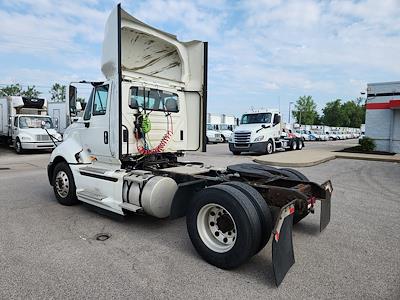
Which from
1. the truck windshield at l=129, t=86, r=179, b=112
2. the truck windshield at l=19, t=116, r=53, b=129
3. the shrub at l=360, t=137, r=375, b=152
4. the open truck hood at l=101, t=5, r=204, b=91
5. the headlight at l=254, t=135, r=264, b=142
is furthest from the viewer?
the shrub at l=360, t=137, r=375, b=152

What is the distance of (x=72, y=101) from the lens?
19.8ft

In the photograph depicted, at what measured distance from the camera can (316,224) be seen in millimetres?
5230

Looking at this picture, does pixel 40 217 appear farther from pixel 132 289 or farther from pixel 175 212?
pixel 132 289

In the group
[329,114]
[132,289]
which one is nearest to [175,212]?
[132,289]

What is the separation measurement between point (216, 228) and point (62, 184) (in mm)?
3898

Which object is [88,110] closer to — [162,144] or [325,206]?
[162,144]

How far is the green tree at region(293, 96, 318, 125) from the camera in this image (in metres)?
→ 89.6

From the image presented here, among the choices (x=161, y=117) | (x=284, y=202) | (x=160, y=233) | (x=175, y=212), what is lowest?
(x=160, y=233)

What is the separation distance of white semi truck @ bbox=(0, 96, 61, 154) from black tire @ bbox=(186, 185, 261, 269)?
15497 mm

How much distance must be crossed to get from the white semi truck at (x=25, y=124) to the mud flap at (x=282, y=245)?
53.7ft

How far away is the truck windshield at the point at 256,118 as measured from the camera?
1948 centimetres

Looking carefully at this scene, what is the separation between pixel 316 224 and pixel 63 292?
4028mm

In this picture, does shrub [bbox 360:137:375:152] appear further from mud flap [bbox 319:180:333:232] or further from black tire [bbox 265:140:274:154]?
mud flap [bbox 319:180:333:232]

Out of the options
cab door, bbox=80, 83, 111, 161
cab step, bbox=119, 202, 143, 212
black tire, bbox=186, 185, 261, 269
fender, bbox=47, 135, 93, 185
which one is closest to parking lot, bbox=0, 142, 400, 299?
black tire, bbox=186, 185, 261, 269
